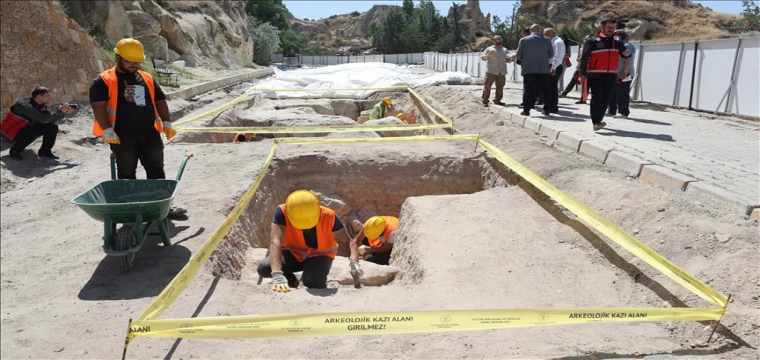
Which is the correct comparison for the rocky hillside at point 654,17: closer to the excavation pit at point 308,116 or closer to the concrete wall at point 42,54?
the excavation pit at point 308,116

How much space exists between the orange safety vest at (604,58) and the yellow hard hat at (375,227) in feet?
12.9

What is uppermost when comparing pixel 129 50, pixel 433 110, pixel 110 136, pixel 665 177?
pixel 129 50

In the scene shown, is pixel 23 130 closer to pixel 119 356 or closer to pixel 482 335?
pixel 119 356

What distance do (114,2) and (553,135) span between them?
16.5 m

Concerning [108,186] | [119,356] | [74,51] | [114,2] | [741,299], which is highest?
[114,2]

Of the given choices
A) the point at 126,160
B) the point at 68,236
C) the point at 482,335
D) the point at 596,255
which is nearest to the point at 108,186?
the point at 126,160

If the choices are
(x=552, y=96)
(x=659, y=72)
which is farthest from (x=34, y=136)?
(x=659, y=72)

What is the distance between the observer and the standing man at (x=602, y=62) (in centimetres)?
705

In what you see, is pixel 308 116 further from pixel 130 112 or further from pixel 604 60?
pixel 130 112

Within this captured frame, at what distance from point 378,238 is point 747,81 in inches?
294

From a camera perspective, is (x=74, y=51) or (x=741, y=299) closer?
(x=741, y=299)

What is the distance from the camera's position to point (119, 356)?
2.76 meters

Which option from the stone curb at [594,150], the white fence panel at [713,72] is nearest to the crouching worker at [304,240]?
the stone curb at [594,150]

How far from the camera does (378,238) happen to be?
21.1 ft
